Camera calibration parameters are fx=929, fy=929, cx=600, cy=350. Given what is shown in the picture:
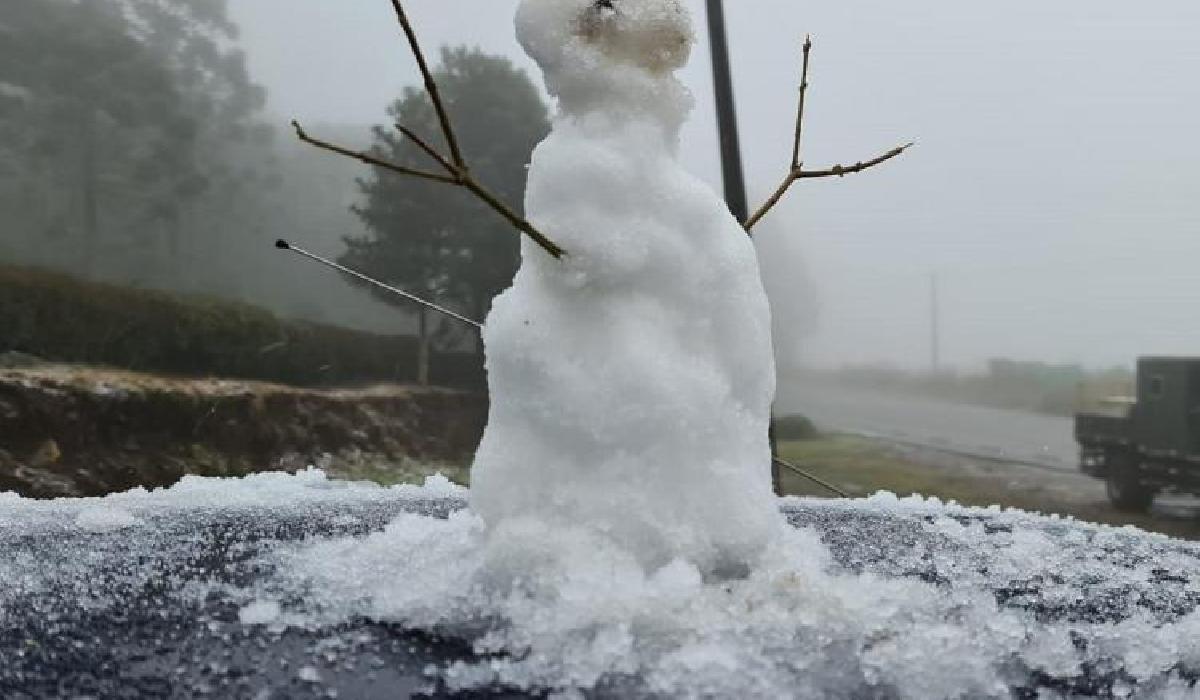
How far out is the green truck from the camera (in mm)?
6879

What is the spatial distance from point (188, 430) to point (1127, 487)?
22.8 ft

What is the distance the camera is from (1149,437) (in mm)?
7156

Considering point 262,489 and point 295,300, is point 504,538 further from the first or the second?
point 295,300

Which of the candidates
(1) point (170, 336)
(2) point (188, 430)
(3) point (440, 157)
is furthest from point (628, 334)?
(1) point (170, 336)

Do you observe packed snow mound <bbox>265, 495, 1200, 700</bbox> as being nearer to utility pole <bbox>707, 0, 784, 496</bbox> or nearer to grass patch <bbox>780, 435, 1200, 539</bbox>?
utility pole <bbox>707, 0, 784, 496</bbox>

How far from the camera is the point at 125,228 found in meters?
8.52

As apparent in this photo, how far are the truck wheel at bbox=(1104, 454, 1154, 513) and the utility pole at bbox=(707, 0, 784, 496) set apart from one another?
4873 mm

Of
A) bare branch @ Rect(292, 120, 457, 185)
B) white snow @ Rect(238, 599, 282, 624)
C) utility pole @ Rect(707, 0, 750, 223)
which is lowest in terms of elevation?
white snow @ Rect(238, 599, 282, 624)

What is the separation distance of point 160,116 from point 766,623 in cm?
874

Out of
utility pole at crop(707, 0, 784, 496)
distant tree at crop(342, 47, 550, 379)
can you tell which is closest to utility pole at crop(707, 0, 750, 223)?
utility pole at crop(707, 0, 784, 496)

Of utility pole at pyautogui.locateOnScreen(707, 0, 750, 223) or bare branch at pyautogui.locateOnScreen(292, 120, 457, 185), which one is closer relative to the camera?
bare branch at pyautogui.locateOnScreen(292, 120, 457, 185)

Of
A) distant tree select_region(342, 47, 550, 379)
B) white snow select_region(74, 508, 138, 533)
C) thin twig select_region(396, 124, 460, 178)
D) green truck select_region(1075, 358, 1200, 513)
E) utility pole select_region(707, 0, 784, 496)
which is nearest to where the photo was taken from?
thin twig select_region(396, 124, 460, 178)

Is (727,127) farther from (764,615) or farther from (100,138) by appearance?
(100,138)

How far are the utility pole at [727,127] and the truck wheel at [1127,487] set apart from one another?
16.0 ft
